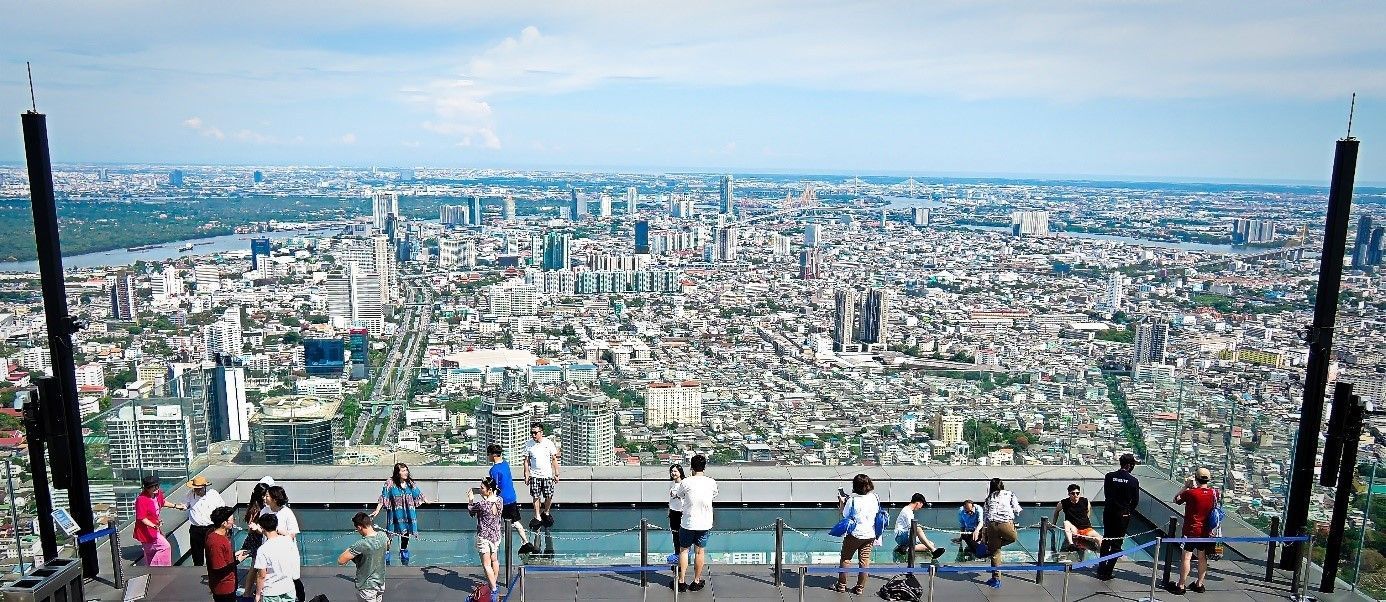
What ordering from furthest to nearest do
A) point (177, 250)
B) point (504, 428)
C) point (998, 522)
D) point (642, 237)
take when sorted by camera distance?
point (642, 237), point (177, 250), point (504, 428), point (998, 522)

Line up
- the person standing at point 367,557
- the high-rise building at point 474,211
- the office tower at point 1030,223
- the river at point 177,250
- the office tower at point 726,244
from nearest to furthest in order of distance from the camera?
1. the person standing at point 367,557
2. the river at point 177,250
3. the office tower at point 1030,223
4. the office tower at point 726,244
5. the high-rise building at point 474,211

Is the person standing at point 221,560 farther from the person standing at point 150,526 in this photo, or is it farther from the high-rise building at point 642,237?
the high-rise building at point 642,237

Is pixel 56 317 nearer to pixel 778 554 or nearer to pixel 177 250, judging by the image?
pixel 778 554

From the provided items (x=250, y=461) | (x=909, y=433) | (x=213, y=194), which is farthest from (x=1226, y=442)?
(x=213, y=194)

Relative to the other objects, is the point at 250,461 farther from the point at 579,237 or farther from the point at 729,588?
the point at 579,237

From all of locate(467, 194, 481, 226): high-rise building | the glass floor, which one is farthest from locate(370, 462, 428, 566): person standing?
locate(467, 194, 481, 226): high-rise building

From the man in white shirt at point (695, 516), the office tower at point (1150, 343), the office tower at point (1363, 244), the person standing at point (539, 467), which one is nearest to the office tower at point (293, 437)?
the person standing at point (539, 467)

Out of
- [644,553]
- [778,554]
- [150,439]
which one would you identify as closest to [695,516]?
[644,553]
